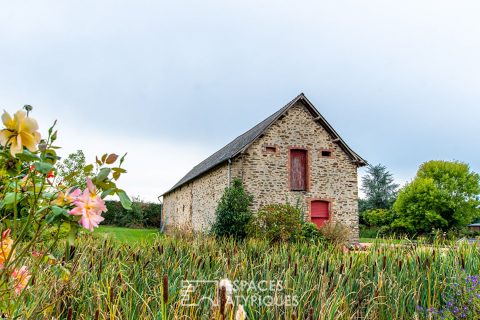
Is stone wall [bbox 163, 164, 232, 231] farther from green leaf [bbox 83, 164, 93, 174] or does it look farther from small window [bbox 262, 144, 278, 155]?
green leaf [bbox 83, 164, 93, 174]

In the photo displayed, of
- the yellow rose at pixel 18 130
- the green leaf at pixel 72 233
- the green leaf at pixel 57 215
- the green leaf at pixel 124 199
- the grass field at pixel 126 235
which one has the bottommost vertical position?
the grass field at pixel 126 235

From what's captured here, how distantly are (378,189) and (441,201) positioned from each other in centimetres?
1748

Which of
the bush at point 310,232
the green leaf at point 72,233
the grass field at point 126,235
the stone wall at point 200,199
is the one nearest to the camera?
the green leaf at point 72,233

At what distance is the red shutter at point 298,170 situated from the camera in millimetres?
18219

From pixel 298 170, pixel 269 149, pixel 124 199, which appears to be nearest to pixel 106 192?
pixel 124 199

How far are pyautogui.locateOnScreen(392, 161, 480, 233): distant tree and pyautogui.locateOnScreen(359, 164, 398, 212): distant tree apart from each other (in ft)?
39.6

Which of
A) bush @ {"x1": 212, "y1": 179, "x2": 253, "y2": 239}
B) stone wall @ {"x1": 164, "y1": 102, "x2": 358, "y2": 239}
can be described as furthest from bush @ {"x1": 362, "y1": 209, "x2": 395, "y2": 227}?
bush @ {"x1": 212, "y1": 179, "x2": 253, "y2": 239}

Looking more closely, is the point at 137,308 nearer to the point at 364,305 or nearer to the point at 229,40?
the point at 364,305

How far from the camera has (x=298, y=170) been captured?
18438 mm

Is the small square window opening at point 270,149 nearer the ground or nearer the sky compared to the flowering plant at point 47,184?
nearer the sky

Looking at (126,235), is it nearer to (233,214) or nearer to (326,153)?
(233,214)

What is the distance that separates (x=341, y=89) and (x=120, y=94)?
21.8ft

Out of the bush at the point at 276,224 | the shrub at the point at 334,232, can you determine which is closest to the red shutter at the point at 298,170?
the shrub at the point at 334,232

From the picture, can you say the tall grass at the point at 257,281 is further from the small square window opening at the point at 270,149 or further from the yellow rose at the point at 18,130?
the small square window opening at the point at 270,149
